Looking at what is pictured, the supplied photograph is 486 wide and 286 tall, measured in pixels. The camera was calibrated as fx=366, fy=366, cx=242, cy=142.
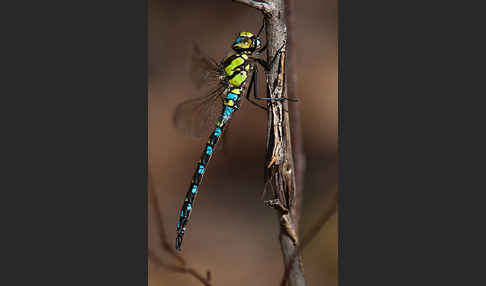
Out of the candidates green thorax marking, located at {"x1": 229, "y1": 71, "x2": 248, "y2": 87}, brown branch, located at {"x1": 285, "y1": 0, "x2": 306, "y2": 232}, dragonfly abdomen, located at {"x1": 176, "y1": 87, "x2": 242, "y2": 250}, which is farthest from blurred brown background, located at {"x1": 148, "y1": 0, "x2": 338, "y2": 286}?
green thorax marking, located at {"x1": 229, "y1": 71, "x2": 248, "y2": 87}

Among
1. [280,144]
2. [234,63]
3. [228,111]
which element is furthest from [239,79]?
[280,144]

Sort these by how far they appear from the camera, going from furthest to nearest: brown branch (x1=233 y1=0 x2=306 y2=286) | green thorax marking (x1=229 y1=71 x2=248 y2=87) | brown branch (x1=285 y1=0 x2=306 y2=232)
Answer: green thorax marking (x1=229 y1=71 x2=248 y2=87) → brown branch (x1=285 y1=0 x2=306 y2=232) → brown branch (x1=233 y1=0 x2=306 y2=286)

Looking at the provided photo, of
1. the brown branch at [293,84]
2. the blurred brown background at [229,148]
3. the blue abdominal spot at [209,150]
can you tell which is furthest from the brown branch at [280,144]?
the blurred brown background at [229,148]

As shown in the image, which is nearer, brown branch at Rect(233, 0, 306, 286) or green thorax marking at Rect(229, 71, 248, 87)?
brown branch at Rect(233, 0, 306, 286)

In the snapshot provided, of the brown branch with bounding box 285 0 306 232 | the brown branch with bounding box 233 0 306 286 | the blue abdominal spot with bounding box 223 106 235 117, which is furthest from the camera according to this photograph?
the blue abdominal spot with bounding box 223 106 235 117

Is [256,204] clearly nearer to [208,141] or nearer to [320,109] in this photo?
[320,109]

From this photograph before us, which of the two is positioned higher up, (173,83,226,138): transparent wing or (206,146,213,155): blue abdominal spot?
(173,83,226,138): transparent wing

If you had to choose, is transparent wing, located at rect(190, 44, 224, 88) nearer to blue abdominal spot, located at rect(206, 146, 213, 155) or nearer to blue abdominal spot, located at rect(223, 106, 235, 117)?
blue abdominal spot, located at rect(223, 106, 235, 117)

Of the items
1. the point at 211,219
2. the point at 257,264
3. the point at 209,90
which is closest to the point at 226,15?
the point at 209,90

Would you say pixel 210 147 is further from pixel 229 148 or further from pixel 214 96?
pixel 229 148
